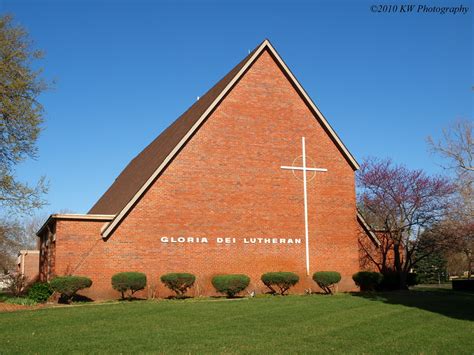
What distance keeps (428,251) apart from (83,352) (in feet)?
84.3

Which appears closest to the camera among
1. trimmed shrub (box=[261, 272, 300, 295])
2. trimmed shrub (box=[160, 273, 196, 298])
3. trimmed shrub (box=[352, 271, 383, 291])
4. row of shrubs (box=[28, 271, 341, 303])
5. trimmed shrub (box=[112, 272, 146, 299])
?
row of shrubs (box=[28, 271, 341, 303])

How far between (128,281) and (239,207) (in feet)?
22.0

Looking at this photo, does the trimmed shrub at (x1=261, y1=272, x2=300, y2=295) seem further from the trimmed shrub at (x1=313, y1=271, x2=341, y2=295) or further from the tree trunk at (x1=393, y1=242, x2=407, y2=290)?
the tree trunk at (x1=393, y1=242, x2=407, y2=290)

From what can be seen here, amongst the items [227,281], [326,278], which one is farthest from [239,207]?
[326,278]

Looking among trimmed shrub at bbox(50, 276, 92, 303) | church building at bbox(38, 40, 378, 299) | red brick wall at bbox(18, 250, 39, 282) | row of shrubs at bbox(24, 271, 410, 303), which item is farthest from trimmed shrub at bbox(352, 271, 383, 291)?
red brick wall at bbox(18, 250, 39, 282)

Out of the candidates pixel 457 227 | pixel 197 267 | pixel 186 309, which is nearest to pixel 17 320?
pixel 186 309

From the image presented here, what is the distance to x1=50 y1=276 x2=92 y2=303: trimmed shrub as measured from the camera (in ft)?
69.7

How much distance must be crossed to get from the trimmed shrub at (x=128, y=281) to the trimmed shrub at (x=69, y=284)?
44.8 inches

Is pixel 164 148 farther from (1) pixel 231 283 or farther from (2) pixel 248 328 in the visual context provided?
(2) pixel 248 328

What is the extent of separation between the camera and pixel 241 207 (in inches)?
1021

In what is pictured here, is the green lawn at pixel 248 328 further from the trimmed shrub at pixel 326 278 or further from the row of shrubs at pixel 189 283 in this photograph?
the trimmed shrub at pixel 326 278

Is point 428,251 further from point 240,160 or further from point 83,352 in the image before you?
point 83,352

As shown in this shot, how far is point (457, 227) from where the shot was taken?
111 ft

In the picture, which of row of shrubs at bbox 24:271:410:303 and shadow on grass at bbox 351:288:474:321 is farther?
row of shrubs at bbox 24:271:410:303
